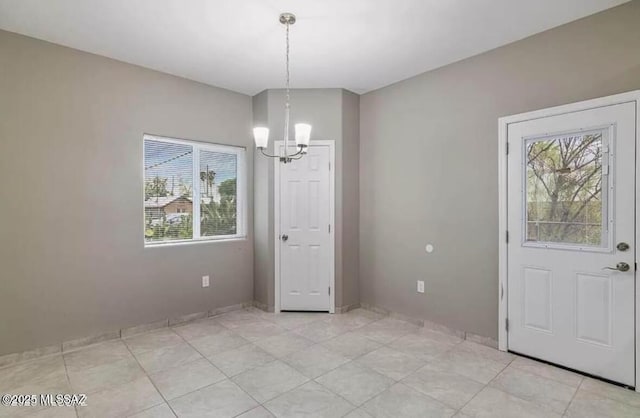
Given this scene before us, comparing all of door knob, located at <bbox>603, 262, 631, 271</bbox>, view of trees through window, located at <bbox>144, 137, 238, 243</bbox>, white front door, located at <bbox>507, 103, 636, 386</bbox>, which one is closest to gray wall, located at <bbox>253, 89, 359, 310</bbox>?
view of trees through window, located at <bbox>144, 137, 238, 243</bbox>

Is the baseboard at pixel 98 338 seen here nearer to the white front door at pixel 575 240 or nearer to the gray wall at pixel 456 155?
the gray wall at pixel 456 155

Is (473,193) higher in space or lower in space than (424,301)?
higher

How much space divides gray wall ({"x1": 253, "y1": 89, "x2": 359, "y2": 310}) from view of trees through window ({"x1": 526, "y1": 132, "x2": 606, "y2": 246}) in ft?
6.49

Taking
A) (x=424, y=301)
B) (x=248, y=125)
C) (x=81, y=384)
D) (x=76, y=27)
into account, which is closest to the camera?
(x=81, y=384)

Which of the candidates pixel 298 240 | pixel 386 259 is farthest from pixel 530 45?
pixel 298 240

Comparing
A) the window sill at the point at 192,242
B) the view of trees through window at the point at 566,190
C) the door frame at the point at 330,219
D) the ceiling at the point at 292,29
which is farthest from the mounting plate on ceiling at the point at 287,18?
the window sill at the point at 192,242

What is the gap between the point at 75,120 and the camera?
3.05 metres

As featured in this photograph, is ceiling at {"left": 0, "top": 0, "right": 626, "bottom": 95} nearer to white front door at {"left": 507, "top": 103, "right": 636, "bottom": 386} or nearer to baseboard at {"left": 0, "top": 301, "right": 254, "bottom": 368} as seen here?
white front door at {"left": 507, "top": 103, "right": 636, "bottom": 386}

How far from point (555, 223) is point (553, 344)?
102 centimetres

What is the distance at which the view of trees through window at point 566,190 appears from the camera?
255 centimetres

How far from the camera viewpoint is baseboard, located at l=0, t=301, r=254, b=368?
2763 mm

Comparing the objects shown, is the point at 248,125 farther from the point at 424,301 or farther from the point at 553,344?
the point at 553,344

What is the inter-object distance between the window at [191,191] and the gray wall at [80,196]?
0.16 m

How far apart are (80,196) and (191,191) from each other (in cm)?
111
